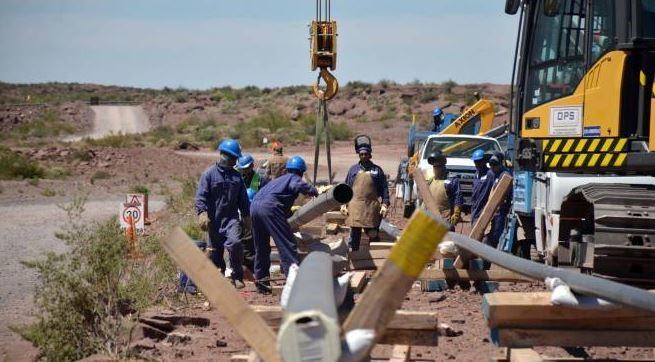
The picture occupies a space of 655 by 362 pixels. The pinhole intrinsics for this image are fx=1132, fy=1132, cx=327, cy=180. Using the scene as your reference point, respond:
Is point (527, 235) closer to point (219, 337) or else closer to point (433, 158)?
point (433, 158)

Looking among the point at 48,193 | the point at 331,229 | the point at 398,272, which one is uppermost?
the point at 398,272

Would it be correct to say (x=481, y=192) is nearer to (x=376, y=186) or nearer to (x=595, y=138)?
(x=376, y=186)

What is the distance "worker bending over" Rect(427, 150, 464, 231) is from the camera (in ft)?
51.1

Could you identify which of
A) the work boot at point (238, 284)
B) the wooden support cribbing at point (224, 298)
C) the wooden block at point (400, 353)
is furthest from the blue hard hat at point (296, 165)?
the wooden support cribbing at point (224, 298)

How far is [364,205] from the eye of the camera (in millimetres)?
14453

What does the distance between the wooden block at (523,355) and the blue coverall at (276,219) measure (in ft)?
18.6

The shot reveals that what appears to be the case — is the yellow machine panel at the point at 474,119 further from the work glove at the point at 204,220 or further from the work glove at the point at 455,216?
the work glove at the point at 204,220

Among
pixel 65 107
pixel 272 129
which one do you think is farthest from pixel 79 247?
pixel 65 107

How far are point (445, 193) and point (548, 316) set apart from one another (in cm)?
951

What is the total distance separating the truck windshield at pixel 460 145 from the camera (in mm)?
23234

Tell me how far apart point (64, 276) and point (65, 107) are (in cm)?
8530

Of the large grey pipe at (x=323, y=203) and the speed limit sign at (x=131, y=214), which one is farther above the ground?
the large grey pipe at (x=323, y=203)

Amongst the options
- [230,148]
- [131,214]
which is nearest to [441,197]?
[230,148]

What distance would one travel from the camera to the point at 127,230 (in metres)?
16.1
